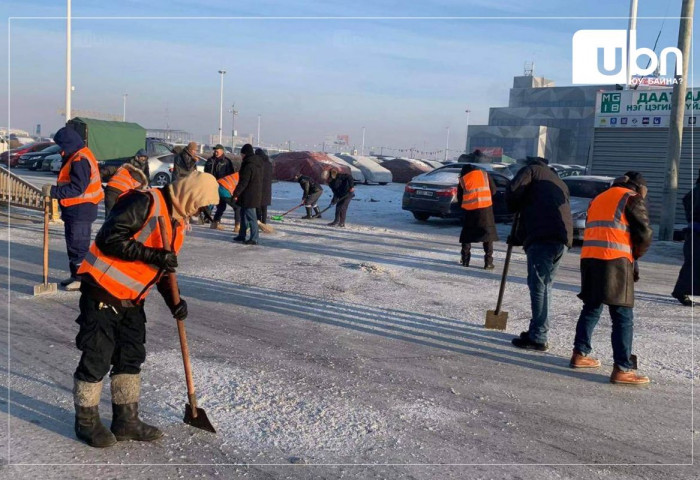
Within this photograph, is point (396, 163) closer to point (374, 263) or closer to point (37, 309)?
point (374, 263)

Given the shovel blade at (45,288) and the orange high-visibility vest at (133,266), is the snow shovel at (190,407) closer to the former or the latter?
the orange high-visibility vest at (133,266)

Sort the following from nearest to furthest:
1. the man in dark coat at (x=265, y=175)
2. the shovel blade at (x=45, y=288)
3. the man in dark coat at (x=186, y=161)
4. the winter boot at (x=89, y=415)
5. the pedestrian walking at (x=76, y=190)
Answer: the winter boot at (x=89, y=415) < the pedestrian walking at (x=76, y=190) < the shovel blade at (x=45, y=288) < the man in dark coat at (x=265, y=175) < the man in dark coat at (x=186, y=161)

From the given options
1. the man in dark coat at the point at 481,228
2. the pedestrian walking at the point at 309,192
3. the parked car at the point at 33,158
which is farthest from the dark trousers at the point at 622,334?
the parked car at the point at 33,158

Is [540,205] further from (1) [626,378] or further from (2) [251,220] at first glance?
(2) [251,220]

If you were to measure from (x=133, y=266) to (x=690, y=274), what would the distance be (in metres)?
7.24

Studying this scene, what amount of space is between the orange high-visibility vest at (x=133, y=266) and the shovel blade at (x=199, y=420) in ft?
2.74

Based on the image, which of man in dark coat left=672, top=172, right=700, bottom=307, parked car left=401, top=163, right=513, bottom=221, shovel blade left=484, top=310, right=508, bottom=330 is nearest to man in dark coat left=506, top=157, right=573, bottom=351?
shovel blade left=484, top=310, right=508, bottom=330

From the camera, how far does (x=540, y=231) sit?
248 inches

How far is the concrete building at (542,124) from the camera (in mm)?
65938

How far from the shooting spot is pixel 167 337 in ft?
20.7

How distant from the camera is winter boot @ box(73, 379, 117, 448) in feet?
13.0

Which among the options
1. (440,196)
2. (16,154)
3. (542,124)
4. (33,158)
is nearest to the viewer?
(440,196)

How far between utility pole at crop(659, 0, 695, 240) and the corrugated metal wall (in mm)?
3420

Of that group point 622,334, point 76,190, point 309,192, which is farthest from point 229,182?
point 622,334
